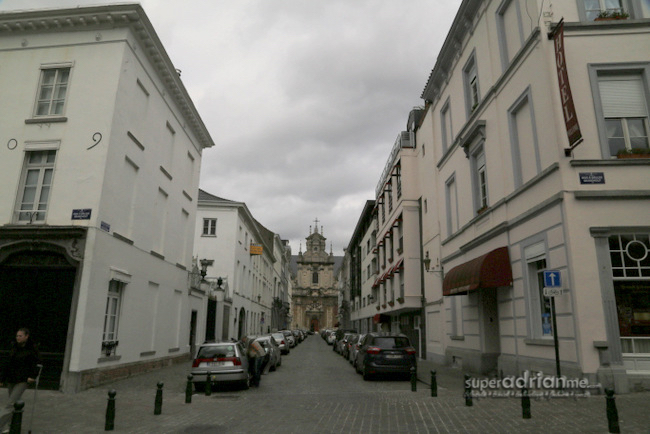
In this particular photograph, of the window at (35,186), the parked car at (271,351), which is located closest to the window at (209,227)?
the parked car at (271,351)

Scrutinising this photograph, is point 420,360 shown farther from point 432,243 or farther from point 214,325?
point 214,325

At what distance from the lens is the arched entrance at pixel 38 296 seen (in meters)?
12.9

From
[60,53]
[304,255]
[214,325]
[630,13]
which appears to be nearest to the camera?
[630,13]

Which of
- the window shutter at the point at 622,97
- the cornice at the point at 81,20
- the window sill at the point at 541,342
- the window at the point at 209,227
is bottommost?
the window sill at the point at 541,342

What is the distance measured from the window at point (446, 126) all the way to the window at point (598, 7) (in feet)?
26.6

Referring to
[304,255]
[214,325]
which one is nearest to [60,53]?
[214,325]

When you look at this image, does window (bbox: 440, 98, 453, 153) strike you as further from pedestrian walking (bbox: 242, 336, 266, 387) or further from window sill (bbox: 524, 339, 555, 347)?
pedestrian walking (bbox: 242, 336, 266, 387)

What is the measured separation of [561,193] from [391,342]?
→ 7773 mm

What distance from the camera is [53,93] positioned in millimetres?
14883

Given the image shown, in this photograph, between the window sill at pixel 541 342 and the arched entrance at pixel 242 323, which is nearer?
the window sill at pixel 541 342

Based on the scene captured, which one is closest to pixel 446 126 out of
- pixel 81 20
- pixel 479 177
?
pixel 479 177

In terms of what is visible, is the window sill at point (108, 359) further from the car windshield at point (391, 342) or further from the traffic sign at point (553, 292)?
the traffic sign at point (553, 292)

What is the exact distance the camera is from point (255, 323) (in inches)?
1886

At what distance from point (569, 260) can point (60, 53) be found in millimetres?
16798
